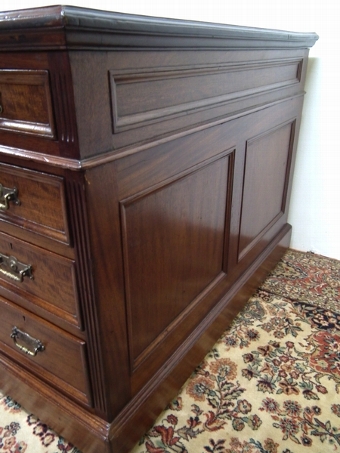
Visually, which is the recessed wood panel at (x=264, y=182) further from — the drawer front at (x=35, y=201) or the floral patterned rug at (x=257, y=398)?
the drawer front at (x=35, y=201)

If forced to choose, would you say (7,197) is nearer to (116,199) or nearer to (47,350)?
(116,199)

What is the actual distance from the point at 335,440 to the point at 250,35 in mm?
920

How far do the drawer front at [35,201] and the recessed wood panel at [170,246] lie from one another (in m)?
0.11

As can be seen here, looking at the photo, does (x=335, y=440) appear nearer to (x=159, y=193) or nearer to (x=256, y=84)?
(x=159, y=193)

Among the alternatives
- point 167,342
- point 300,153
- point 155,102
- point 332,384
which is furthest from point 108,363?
point 300,153

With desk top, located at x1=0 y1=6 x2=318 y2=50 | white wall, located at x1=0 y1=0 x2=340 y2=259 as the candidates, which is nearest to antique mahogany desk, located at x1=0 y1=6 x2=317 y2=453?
desk top, located at x1=0 y1=6 x2=318 y2=50

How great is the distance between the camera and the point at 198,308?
0.99 m

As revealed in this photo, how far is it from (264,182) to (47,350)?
0.83 metres

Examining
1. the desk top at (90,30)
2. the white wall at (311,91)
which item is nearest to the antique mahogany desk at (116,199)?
A: the desk top at (90,30)

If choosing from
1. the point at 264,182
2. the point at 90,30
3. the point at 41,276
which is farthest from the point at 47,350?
the point at 264,182

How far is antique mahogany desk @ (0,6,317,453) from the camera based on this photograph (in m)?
0.52

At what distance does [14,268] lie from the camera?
2.35 ft

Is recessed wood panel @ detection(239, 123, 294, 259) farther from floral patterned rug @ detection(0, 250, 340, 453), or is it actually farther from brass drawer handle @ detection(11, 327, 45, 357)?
brass drawer handle @ detection(11, 327, 45, 357)

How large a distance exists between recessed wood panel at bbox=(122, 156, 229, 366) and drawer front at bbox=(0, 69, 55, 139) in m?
0.18
